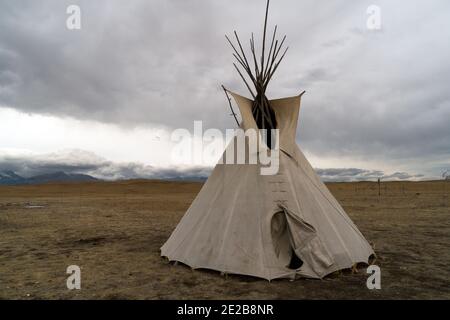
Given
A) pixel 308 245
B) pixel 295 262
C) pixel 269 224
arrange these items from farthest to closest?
1. pixel 295 262
2. pixel 269 224
3. pixel 308 245

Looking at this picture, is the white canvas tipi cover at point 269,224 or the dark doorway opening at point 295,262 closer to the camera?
the white canvas tipi cover at point 269,224

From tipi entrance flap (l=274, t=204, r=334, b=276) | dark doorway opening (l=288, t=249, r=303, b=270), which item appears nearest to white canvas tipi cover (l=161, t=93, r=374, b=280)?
tipi entrance flap (l=274, t=204, r=334, b=276)

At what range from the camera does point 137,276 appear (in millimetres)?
7320

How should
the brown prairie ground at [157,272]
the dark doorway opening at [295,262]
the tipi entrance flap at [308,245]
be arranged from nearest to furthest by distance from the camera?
the brown prairie ground at [157,272]
the tipi entrance flap at [308,245]
the dark doorway opening at [295,262]

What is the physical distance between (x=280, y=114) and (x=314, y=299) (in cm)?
477

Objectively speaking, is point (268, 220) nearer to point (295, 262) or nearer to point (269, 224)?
point (269, 224)

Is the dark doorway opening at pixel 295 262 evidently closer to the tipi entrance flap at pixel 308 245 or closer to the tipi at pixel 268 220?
the tipi at pixel 268 220

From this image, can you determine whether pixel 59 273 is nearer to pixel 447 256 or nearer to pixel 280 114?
pixel 280 114

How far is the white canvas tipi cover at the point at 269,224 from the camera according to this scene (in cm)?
676

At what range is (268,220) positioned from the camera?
704 cm

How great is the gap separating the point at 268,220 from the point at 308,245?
0.93 metres

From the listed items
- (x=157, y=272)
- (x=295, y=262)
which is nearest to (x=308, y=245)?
(x=295, y=262)

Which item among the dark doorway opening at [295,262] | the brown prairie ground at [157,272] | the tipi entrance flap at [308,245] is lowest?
the brown prairie ground at [157,272]

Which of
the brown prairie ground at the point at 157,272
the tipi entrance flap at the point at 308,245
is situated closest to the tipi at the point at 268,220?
the tipi entrance flap at the point at 308,245
